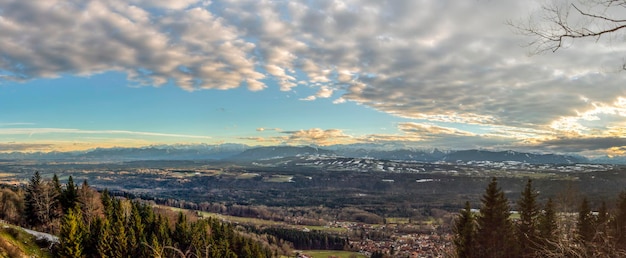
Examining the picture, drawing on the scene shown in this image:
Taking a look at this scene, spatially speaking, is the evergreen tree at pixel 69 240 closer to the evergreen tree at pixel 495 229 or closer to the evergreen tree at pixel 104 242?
the evergreen tree at pixel 104 242

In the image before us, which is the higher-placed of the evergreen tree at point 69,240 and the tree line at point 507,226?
the tree line at point 507,226

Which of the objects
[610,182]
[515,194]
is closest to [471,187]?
[515,194]

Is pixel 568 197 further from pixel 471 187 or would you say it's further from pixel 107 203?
pixel 471 187

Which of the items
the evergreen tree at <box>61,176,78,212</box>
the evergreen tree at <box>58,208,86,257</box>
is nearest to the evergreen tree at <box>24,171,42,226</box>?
the evergreen tree at <box>61,176,78,212</box>

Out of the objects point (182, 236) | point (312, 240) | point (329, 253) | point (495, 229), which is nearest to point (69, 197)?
point (182, 236)

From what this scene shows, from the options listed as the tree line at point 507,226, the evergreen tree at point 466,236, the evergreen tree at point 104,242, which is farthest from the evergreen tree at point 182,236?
the tree line at point 507,226
